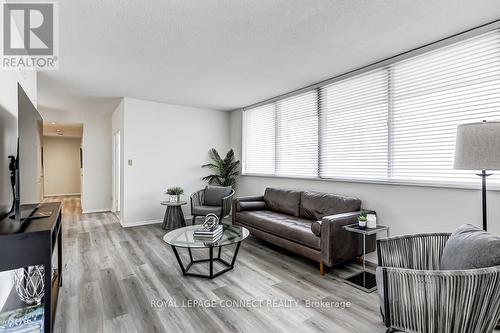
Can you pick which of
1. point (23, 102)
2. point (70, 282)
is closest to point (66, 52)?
point (23, 102)

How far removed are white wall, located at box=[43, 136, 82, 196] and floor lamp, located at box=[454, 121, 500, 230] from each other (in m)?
11.6

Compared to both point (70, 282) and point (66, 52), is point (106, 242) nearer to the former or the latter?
point (70, 282)

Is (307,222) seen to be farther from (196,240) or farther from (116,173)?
(116,173)

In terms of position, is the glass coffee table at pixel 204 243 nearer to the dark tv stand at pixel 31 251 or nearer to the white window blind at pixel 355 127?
the dark tv stand at pixel 31 251

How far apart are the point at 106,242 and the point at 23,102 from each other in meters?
2.83

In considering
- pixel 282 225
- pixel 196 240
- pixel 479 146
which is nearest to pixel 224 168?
pixel 282 225

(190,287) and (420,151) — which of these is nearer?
(190,287)

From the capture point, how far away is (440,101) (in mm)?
2674

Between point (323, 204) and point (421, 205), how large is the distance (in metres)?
1.14

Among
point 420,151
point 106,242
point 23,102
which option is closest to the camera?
point 23,102

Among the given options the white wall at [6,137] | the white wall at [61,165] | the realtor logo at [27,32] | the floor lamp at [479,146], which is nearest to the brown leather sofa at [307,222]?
the floor lamp at [479,146]

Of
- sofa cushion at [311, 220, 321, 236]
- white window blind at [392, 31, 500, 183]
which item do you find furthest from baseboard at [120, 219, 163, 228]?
white window blind at [392, 31, 500, 183]

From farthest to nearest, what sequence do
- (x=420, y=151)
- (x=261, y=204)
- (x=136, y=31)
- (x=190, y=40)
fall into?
(x=261, y=204) < (x=420, y=151) < (x=190, y=40) < (x=136, y=31)

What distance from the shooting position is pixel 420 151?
283 centimetres
